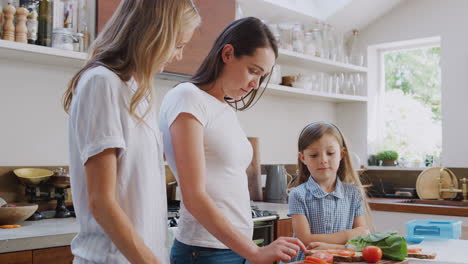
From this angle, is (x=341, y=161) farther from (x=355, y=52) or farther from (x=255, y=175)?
(x=355, y=52)

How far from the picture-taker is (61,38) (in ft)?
8.21

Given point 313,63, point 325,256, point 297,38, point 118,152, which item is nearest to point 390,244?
point 325,256

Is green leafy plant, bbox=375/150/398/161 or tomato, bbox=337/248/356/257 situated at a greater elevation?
green leafy plant, bbox=375/150/398/161

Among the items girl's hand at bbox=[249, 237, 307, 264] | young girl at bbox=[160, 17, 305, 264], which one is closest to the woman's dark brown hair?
young girl at bbox=[160, 17, 305, 264]

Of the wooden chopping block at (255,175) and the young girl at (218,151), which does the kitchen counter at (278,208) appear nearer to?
the wooden chopping block at (255,175)

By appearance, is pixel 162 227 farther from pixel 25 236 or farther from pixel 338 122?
pixel 338 122

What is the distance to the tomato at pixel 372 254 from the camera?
1.37 meters

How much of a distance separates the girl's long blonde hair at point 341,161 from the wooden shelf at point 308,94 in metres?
1.58

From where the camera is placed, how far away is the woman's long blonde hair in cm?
96

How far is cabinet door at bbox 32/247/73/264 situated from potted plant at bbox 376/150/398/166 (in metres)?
3.08

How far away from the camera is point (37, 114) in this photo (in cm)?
269

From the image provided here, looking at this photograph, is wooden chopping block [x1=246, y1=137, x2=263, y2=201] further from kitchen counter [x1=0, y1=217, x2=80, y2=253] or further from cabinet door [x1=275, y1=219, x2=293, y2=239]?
kitchen counter [x1=0, y1=217, x2=80, y2=253]

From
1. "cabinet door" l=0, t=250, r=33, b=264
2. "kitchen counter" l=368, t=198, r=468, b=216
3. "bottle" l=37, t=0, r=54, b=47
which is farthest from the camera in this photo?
"kitchen counter" l=368, t=198, r=468, b=216

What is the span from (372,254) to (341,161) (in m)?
0.74
